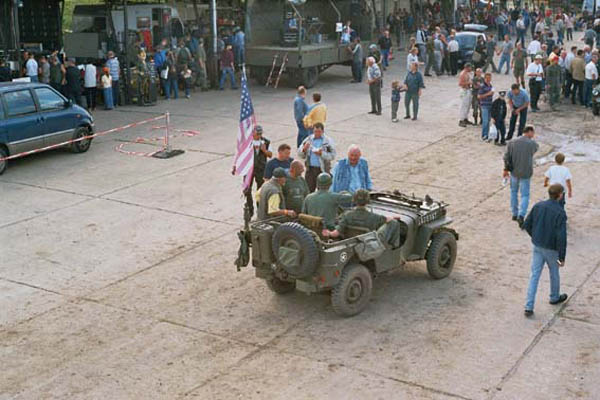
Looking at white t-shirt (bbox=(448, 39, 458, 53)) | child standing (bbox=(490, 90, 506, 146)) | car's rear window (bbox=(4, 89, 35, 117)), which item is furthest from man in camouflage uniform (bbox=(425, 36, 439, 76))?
car's rear window (bbox=(4, 89, 35, 117))

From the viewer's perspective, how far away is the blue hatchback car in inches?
650

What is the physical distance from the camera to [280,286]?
10.4 meters

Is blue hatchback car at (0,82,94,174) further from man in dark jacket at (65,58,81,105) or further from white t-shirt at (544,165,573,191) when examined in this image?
white t-shirt at (544,165,573,191)

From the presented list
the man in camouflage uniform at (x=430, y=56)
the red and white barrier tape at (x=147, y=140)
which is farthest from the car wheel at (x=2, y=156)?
the man in camouflage uniform at (x=430, y=56)

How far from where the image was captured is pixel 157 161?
17.6m

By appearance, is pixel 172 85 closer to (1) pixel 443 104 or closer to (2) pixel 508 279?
(1) pixel 443 104

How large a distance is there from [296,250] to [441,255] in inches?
93.9

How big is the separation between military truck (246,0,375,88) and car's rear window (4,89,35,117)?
11472 mm

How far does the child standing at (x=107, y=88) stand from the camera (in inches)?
925

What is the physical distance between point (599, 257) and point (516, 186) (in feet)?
6.46

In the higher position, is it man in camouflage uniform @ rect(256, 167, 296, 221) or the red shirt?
the red shirt

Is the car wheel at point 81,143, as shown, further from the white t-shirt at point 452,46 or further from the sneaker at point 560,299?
the white t-shirt at point 452,46

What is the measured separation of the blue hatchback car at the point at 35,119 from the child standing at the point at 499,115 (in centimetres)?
882

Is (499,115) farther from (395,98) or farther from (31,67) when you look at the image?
(31,67)
